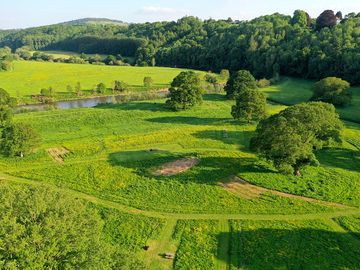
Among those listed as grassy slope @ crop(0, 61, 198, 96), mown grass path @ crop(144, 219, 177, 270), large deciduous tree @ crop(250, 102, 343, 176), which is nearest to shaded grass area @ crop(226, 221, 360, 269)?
mown grass path @ crop(144, 219, 177, 270)

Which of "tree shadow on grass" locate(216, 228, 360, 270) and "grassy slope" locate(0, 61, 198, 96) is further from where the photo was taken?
"grassy slope" locate(0, 61, 198, 96)

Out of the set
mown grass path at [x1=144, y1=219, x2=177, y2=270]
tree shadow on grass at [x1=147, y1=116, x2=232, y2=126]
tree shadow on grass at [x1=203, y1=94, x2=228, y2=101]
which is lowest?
mown grass path at [x1=144, y1=219, x2=177, y2=270]

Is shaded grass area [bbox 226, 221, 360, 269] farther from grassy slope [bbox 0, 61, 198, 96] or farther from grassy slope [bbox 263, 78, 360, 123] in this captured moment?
grassy slope [bbox 0, 61, 198, 96]

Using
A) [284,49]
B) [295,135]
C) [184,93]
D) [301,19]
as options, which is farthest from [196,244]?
[301,19]

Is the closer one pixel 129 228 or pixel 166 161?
pixel 129 228

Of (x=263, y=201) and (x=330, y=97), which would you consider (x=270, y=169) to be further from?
(x=330, y=97)

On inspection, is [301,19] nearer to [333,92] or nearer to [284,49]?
[284,49]
